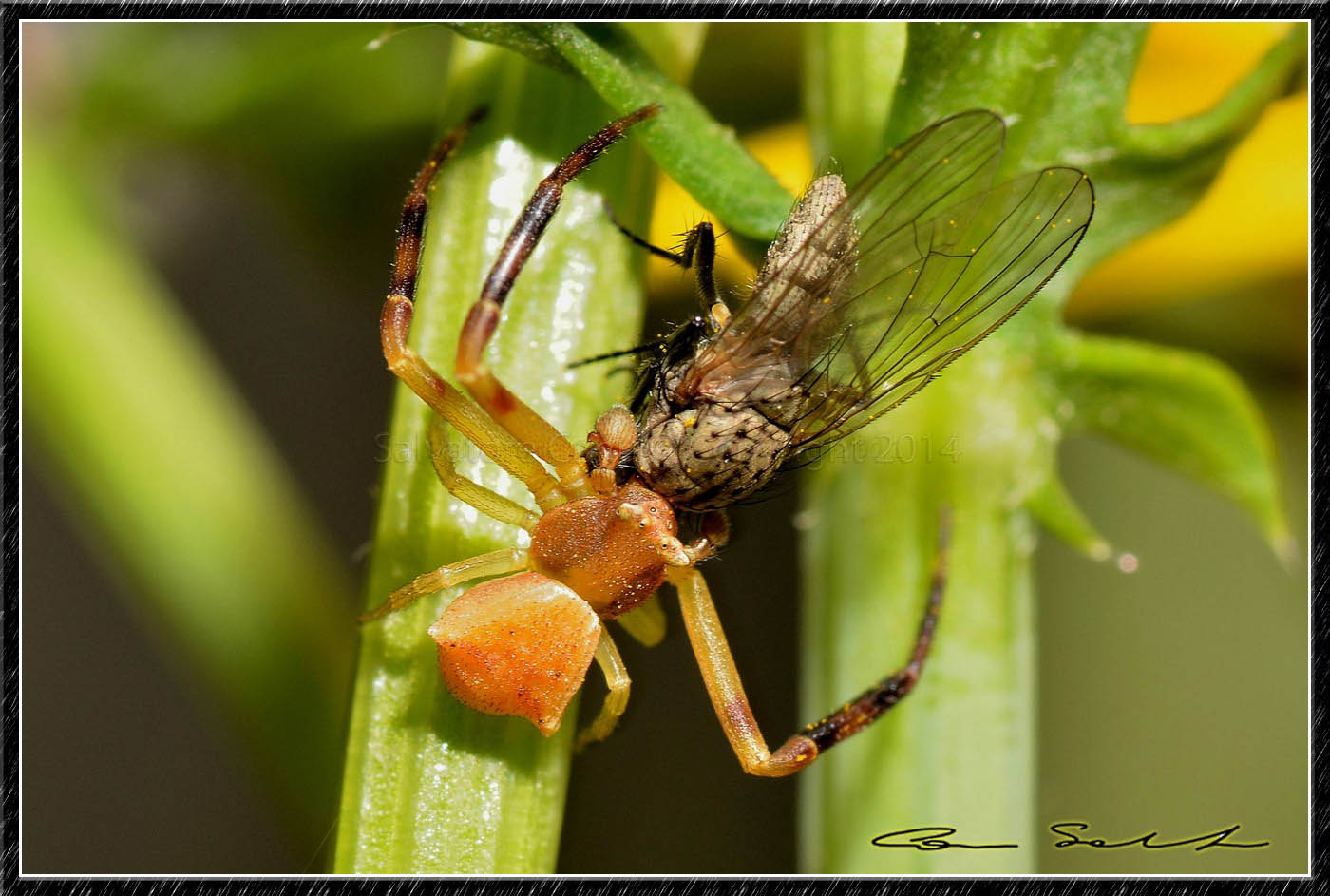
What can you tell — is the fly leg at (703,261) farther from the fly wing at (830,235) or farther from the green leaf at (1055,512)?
the green leaf at (1055,512)

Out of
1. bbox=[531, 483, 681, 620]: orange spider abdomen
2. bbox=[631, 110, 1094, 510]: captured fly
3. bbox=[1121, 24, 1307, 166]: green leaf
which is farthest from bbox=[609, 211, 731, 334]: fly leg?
bbox=[1121, 24, 1307, 166]: green leaf

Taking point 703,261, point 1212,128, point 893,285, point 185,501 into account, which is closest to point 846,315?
point 893,285

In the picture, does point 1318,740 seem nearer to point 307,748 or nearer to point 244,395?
point 307,748

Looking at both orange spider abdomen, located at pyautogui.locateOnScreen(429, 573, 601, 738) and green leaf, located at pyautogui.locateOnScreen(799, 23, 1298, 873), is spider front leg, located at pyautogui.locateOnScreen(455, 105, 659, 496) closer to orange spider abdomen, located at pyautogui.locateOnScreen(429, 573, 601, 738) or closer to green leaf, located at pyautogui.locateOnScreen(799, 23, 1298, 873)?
orange spider abdomen, located at pyautogui.locateOnScreen(429, 573, 601, 738)

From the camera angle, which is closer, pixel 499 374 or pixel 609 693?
pixel 499 374

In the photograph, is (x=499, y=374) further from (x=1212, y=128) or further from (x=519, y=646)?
(x=1212, y=128)

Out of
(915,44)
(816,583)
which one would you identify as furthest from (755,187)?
(816,583)

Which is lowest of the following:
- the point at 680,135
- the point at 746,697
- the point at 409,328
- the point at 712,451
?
the point at 746,697

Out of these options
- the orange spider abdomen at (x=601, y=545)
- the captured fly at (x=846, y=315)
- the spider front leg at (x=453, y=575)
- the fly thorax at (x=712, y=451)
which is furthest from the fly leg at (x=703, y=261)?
the spider front leg at (x=453, y=575)
